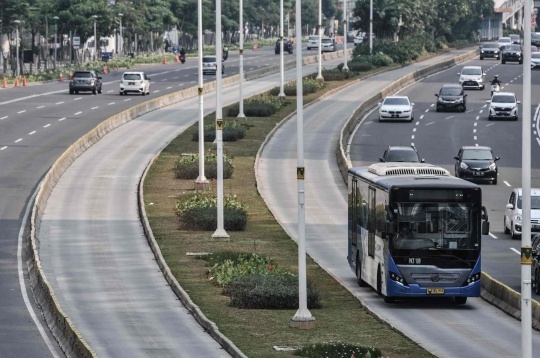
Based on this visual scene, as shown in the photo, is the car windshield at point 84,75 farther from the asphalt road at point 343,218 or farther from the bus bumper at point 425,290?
the bus bumper at point 425,290

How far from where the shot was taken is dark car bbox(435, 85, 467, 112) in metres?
86.6

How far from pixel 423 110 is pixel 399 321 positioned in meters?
61.4

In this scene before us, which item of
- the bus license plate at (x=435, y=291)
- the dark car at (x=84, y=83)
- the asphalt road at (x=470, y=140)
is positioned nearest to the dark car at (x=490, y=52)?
the asphalt road at (x=470, y=140)

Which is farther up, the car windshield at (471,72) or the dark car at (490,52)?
the dark car at (490,52)

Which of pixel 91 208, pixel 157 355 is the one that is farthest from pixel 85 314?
pixel 91 208

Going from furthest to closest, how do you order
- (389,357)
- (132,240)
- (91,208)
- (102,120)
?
(102,120) < (91,208) < (132,240) < (389,357)

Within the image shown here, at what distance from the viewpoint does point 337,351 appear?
2256 cm

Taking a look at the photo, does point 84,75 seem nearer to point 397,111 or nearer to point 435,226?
point 397,111

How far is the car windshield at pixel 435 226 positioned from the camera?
96.1ft

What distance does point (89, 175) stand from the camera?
59.3m

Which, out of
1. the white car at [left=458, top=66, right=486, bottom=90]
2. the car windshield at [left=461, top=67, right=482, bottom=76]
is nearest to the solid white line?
the white car at [left=458, top=66, right=486, bottom=90]

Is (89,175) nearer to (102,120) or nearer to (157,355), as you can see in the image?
(102,120)

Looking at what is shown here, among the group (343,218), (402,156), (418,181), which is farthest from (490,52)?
(418,181)

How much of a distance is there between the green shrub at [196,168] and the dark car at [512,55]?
72.2 metres
